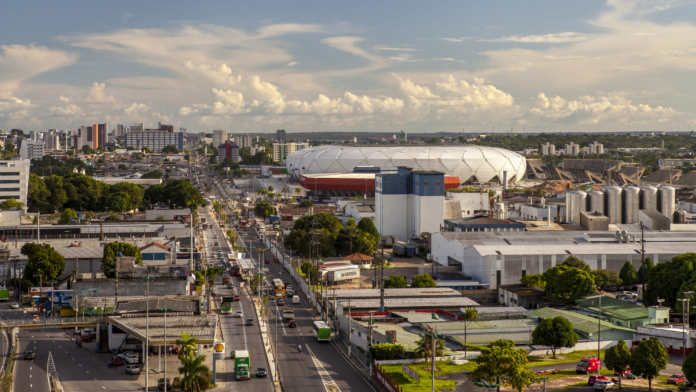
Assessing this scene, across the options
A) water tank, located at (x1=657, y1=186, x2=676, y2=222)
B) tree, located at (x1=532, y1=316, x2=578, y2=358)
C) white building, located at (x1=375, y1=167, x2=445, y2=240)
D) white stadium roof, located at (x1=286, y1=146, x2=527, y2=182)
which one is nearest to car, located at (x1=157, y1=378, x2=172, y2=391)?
tree, located at (x1=532, y1=316, x2=578, y2=358)

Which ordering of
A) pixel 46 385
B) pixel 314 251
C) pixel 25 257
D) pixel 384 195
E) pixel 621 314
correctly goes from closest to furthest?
pixel 46 385, pixel 621 314, pixel 25 257, pixel 314 251, pixel 384 195

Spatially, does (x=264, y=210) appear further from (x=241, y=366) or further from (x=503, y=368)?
(x=503, y=368)

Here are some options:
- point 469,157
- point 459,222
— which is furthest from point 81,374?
point 469,157

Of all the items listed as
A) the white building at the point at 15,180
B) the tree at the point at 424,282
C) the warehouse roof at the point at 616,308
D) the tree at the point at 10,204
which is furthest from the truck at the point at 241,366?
the white building at the point at 15,180

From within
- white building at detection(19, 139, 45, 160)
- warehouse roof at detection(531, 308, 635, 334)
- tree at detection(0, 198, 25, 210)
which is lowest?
warehouse roof at detection(531, 308, 635, 334)

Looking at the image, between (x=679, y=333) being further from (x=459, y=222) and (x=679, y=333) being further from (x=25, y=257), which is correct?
(x=25, y=257)

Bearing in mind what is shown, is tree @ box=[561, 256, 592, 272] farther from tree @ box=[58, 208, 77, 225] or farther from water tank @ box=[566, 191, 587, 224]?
tree @ box=[58, 208, 77, 225]

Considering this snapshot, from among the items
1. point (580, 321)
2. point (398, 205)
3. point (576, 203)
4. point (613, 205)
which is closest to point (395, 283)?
point (580, 321)
